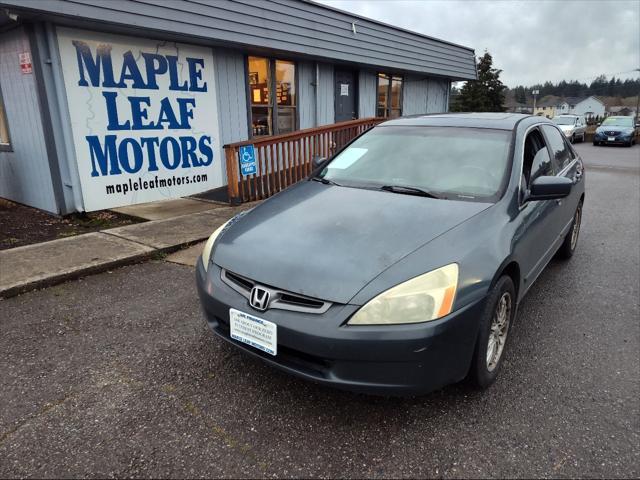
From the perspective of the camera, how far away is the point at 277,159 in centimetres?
750

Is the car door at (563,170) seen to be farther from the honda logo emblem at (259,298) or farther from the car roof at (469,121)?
the honda logo emblem at (259,298)

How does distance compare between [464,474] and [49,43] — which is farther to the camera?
[49,43]

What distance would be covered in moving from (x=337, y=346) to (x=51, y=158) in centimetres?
556

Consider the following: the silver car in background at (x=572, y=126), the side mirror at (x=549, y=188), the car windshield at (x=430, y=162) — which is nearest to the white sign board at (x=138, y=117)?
the car windshield at (x=430, y=162)

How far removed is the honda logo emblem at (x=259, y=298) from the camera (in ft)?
7.10

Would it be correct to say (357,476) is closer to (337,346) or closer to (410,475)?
(410,475)

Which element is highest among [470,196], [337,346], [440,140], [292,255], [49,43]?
[49,43]

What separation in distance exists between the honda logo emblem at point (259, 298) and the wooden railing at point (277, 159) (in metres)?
4.62

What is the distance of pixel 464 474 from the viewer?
1.95 metres

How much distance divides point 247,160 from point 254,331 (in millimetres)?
5012

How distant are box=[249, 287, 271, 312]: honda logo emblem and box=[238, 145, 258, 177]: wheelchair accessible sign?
4.81 m

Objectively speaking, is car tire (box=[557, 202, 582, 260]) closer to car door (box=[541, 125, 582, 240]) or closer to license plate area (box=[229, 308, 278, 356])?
car door (box=[541, 125, 582, 240])

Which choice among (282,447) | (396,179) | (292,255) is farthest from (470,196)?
(282,447)

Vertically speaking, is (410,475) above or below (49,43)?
below
